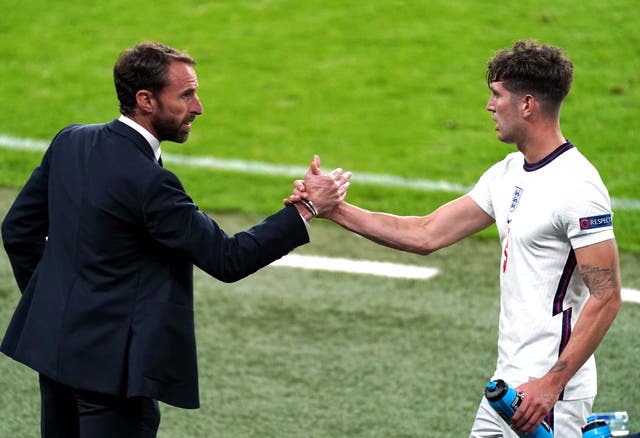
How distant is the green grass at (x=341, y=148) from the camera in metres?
6.46

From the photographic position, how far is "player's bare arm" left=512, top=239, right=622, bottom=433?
13.1 feet

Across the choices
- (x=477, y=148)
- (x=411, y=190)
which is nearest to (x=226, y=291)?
(x=411, y=190)

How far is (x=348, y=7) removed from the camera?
1312 centimetres

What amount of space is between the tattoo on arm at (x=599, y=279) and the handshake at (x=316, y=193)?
1.04 metres

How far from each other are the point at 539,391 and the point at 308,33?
9.16m

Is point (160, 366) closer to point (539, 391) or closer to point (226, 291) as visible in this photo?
point (539, 391)

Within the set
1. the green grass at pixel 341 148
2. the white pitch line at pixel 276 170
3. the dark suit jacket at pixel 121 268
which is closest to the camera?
the dark suit jacket at pixel 121 268

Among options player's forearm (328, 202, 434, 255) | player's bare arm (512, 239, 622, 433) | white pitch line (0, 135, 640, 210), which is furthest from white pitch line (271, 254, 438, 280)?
player's bare arm (512, 239, 622, 433)

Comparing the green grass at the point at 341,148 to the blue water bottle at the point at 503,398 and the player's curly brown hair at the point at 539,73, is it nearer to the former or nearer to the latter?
the blue water bottle at the point at 503,398

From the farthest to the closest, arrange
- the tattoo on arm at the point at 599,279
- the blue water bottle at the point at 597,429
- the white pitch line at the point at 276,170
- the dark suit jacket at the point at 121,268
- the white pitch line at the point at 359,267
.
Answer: the white pitch line at the point at 276,170 < the white pitch line at the point at 359,267 < the dark suit jacket at the point at 121,268 < the tattoo on arm at the point at 599,279 < the blue water bottle at the point at 597,429

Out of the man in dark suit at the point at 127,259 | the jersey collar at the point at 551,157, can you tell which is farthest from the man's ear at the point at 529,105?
the man in dark suit at the point at 127,259

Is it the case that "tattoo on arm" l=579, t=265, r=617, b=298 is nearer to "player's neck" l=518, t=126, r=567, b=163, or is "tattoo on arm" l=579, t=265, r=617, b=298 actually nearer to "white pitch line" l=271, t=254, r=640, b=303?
"player's neck" l=518, t=126, r=567, b=163

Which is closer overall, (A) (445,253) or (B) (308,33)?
(A) (445,253)

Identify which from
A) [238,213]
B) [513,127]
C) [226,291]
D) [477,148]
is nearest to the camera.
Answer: [513,127]
